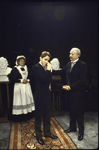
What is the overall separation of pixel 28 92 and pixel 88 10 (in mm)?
3705

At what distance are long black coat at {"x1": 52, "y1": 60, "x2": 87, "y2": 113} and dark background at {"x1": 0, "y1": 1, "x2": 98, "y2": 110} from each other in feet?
6.79

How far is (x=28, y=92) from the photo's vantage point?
11.7 ft

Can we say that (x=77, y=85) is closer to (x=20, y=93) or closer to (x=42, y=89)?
(x=42, y=89)

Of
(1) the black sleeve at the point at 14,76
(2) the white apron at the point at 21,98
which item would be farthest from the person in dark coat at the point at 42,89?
(1) the black sleeve at the point at 14,76

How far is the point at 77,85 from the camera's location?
271 cm

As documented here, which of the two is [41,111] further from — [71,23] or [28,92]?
[71,23]

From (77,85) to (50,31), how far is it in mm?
2785

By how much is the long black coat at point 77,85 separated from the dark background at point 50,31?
2071mm

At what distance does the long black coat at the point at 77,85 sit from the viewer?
272 cm

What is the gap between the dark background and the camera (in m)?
4.30

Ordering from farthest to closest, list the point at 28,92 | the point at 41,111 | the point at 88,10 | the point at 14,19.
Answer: the point at 88,10, the point at 14,19, the point at 28,92, the point at 41,111

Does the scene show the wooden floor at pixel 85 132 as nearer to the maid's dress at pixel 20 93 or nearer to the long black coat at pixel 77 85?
the maid's dress at pixel 20 93

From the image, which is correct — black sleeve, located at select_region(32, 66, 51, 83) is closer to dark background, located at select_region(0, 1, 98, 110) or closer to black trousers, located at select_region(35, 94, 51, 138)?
black trousers, located at select_region(35, 94, 51, 138)

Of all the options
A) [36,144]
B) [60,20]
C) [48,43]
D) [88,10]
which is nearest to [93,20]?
[88,10]
